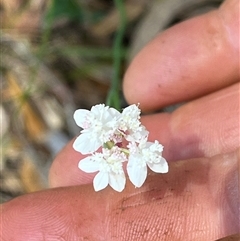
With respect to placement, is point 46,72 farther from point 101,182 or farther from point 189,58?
point 101,182

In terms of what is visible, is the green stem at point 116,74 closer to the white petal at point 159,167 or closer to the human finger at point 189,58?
the human finger at point 189,58

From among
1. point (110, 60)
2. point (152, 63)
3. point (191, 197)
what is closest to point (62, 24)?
point (110, 60)

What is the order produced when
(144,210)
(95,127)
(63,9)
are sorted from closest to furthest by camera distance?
1. (95,127)
2. (144,210)
3. (63,9)

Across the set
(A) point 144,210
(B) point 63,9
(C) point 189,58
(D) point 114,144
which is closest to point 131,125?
(D) point 114,144

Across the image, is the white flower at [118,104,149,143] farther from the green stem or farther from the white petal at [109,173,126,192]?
the green stem

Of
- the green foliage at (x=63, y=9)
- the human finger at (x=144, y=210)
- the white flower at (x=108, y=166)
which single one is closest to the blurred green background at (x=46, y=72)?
the green foliage at (x=63, y=9)

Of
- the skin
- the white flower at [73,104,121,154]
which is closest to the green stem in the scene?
the skin
